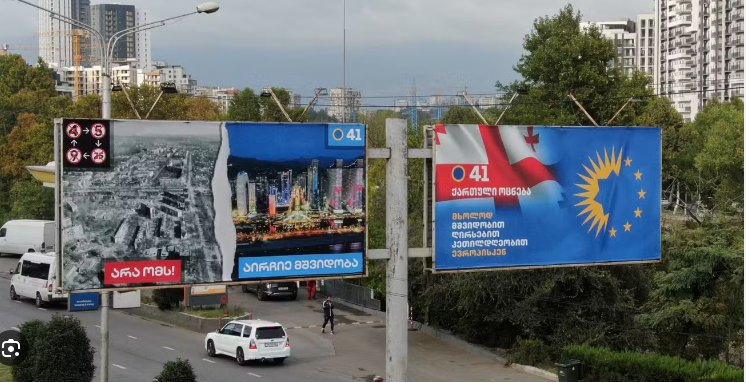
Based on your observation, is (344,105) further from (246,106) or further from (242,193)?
(246,106)

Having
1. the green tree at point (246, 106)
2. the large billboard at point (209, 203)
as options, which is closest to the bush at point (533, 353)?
the large billboard at point (209, 203)

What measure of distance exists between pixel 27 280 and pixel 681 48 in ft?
376

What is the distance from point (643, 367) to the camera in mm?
26766

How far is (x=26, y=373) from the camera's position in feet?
82.0

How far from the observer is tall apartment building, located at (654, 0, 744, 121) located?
124 meters

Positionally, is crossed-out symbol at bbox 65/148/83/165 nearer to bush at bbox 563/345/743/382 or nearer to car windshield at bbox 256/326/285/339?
bush at bbox 563/345/743/382

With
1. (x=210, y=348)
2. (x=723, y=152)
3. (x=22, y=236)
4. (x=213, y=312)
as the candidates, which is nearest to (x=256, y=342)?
(x=210, y=348)

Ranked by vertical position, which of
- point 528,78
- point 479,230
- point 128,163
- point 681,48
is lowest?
point 479,230

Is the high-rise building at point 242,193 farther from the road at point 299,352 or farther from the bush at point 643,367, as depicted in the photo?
the road at point 299,352

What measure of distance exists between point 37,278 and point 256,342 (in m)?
14.4

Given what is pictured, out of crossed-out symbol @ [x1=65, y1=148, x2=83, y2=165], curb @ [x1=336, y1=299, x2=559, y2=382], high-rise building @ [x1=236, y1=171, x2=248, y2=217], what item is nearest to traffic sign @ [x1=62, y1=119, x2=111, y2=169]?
crossed-out symbol @ [x1=65, y1=148, x2=83, y2=165]

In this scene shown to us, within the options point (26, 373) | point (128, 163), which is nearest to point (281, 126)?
point (128, 163)

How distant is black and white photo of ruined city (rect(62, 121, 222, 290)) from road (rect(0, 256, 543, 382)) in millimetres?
14435

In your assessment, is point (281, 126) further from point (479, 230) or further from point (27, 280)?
point (27, 280)
